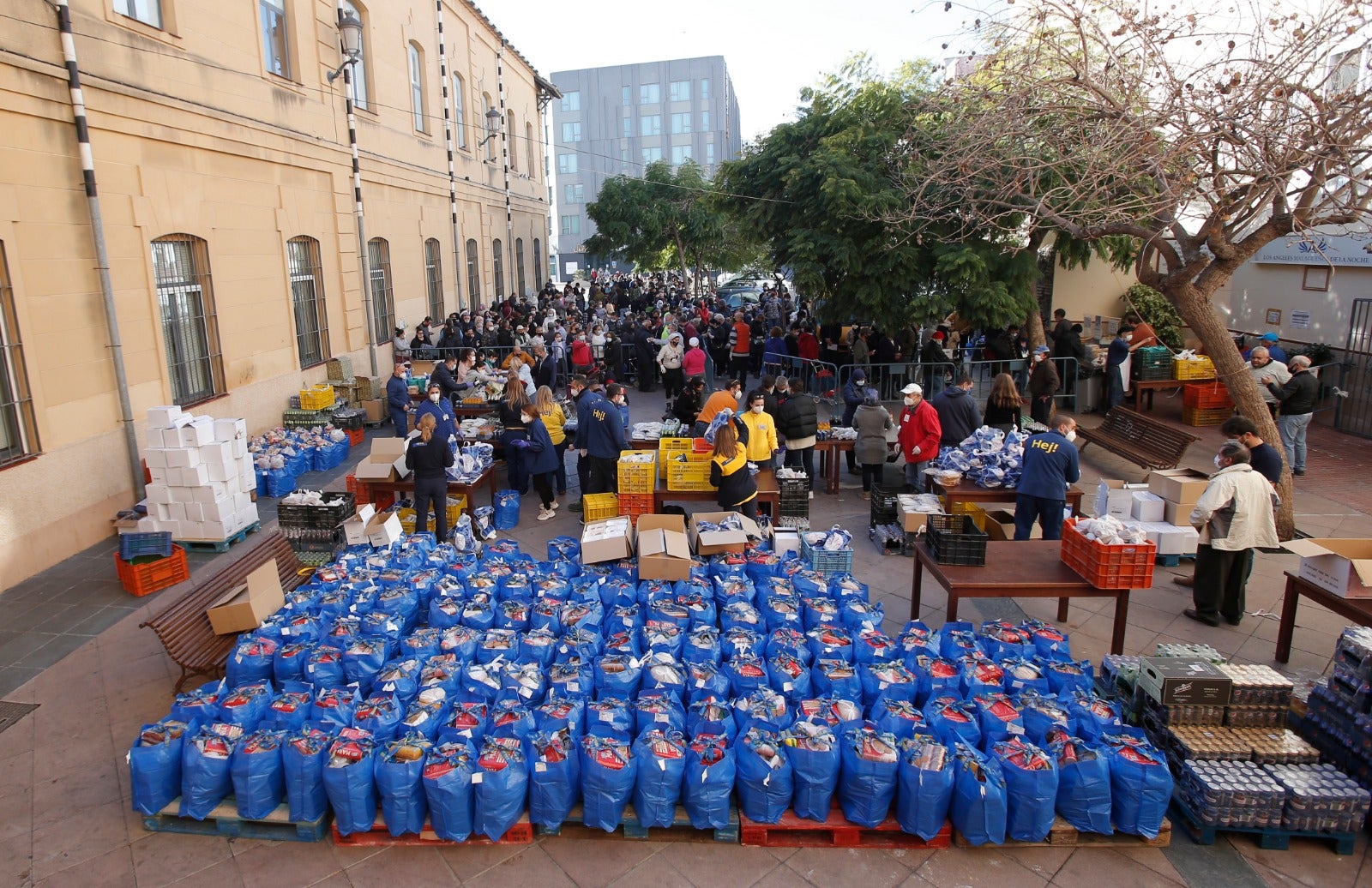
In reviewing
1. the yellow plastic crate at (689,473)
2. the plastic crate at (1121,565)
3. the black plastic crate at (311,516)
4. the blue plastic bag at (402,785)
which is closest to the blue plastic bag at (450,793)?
the blue plastic bag at (402,785)

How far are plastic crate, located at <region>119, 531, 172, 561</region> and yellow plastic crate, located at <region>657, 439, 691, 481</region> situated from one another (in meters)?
5.41

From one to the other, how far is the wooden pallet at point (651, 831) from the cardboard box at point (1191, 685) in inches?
116

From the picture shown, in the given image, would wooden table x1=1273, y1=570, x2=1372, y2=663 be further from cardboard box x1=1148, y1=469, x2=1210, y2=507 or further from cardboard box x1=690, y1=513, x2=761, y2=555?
cardboard box x1=690, y1=513, x2=761, y2=555

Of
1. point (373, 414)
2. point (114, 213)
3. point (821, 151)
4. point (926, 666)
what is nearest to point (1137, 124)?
point (926, 666)

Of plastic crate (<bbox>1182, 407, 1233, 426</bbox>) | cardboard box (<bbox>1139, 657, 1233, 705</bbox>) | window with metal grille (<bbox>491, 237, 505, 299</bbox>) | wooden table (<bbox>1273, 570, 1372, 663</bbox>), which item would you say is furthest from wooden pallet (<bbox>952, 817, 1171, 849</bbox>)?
window with metal grille (<bbox>491, 237, 505, 299</bbox>)

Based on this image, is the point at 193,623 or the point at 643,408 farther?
the point at 643,408

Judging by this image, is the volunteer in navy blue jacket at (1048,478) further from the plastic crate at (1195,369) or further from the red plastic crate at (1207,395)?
the plastic crate at (1195,369)

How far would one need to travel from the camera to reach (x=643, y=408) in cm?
1820

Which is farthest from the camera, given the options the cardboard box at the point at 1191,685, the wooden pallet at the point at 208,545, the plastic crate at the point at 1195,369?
the plastic crate at the point at 1195,369

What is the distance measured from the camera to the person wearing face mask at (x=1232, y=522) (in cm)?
733

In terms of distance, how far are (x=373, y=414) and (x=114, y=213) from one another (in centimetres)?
620

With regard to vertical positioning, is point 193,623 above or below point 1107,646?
above

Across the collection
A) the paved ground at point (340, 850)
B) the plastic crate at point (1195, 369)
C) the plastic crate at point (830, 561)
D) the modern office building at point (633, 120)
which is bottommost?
the paved ground at point (340, 850)

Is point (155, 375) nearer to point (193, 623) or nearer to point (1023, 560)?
point (193, 623)
